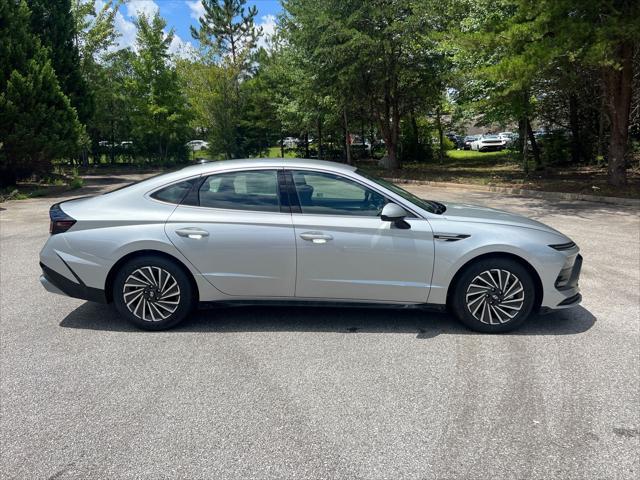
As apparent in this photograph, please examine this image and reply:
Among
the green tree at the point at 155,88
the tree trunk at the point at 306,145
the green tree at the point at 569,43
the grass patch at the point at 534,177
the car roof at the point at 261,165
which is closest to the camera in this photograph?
the car roof at the point at 261,165

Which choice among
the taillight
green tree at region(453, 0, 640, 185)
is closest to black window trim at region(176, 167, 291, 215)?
the taillight

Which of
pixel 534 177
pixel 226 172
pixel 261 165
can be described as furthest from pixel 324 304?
pixel 534 177

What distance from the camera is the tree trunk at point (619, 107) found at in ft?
44.8

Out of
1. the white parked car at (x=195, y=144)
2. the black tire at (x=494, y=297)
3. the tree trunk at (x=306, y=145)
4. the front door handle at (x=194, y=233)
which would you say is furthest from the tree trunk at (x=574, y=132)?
the white parked car at (x=195, y=144)

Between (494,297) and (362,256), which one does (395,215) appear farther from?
(494,297)

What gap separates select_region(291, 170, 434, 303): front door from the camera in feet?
14.5

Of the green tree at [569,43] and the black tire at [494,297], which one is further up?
the green tree at [569,43]

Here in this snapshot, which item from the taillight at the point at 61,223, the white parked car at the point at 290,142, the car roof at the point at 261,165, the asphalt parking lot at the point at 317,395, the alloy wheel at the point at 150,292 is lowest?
the asphalt parking lot at the point at 317,395

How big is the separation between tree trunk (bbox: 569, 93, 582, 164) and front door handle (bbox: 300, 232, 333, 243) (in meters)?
20.7

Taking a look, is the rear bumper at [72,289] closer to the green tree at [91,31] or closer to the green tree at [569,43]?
the green tree at [569,43]

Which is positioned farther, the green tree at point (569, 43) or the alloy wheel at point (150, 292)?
the green tree at point (569, 43)

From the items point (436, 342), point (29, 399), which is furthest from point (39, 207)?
point (436, 342)

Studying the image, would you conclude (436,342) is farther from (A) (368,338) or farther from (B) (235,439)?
(B) (235,439)

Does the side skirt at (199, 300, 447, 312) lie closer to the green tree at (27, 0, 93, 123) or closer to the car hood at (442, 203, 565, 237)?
the car hood at (442, 203, 565, 237)
